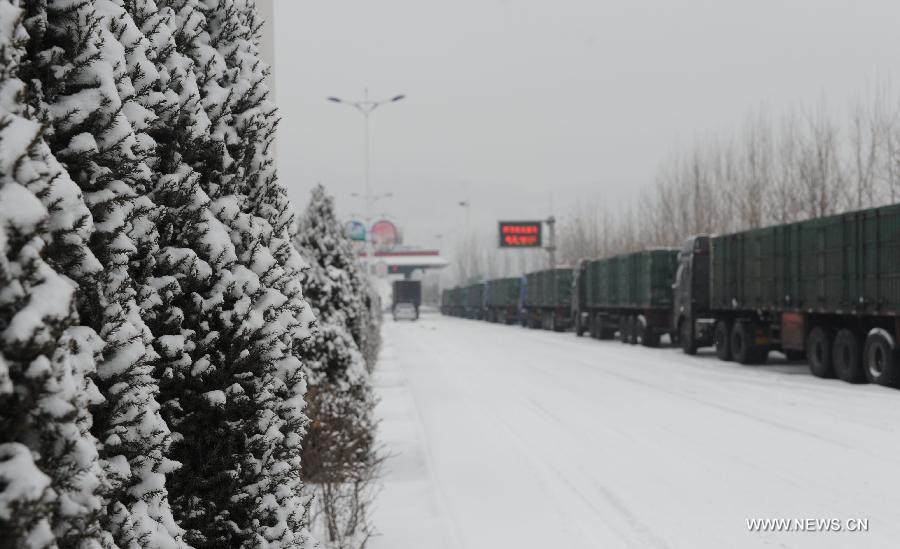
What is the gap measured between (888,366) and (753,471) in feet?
26.9

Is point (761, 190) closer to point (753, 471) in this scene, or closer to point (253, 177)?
point (753, 471)

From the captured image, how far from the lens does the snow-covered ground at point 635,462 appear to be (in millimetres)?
6586

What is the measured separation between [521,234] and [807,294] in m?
46.7

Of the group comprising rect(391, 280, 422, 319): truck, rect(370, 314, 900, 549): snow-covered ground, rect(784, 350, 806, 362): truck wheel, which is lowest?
rect(370, 314, 900, 549): snow-covered ground

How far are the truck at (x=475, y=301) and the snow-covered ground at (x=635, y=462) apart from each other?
58.6 metres

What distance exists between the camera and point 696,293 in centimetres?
2519

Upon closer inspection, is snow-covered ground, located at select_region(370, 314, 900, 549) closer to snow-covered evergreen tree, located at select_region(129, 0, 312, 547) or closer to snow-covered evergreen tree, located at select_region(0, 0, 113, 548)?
snow-covered evergreen tree, located at select_region(129, 0, 312, 547)

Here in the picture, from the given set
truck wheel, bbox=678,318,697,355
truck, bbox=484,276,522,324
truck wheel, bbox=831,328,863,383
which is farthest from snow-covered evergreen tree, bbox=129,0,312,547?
truck, bbox=484,276,522,324

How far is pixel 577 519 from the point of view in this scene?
22.7 feet

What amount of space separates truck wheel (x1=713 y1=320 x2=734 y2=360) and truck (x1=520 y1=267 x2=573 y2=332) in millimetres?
22047

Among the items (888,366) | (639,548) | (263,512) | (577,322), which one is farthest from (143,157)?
(577,322)

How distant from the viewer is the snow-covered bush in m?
6.22

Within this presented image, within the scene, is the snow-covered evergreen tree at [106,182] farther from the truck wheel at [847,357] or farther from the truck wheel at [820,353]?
the truck wheel at [820,353]

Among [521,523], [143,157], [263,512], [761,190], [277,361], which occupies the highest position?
[761,190]
